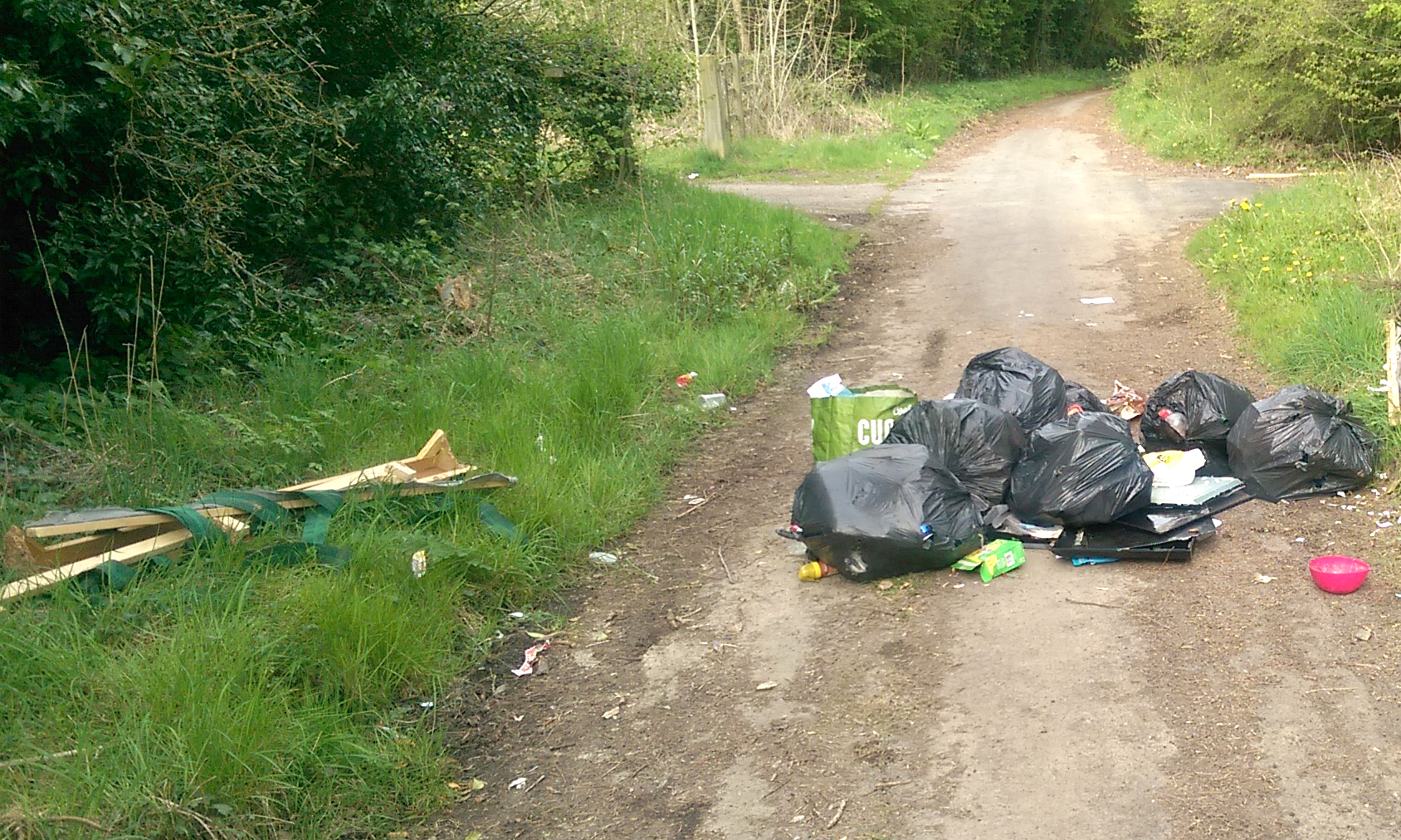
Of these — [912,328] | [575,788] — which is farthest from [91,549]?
[912,328]

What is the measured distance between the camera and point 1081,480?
Answer: 16.4 feet

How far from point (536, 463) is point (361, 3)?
431 centimetres

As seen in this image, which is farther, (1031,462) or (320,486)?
(1031,462)

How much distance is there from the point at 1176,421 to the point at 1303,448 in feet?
2.32

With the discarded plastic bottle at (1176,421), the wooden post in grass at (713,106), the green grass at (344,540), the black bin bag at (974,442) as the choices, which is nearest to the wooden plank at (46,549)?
the green grass at (344,540)

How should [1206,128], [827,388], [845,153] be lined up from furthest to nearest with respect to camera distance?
[845,153]
[1206,128]
[827,388]

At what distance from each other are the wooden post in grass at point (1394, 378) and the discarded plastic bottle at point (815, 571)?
281cm

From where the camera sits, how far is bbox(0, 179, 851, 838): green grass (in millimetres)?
3370

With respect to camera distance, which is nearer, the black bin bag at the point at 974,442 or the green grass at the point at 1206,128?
the black bin bag at the point at 974,442

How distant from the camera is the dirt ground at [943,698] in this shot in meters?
3.34

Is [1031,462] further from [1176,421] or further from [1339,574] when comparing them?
[1339,574]

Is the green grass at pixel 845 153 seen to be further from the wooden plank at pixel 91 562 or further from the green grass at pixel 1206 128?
the wooden plank at pixel 91 562

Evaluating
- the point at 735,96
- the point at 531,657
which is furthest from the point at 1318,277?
the point at 735,96

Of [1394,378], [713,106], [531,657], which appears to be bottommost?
[531,657]
